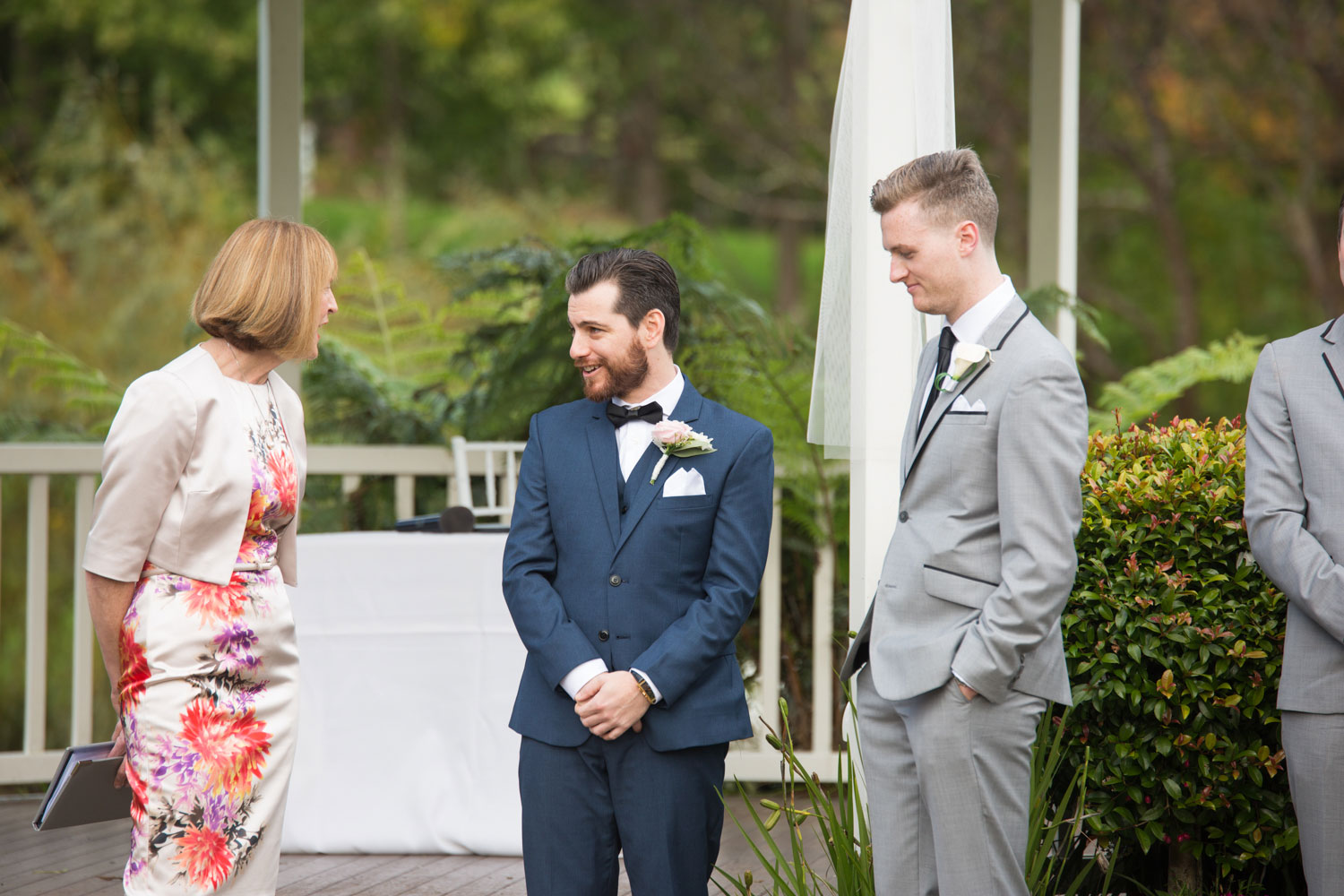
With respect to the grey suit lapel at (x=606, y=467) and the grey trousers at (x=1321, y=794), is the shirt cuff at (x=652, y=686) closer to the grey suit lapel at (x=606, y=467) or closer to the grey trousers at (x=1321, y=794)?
the grey suit lapel at (x=606, y=467)

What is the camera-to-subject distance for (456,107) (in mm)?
17688

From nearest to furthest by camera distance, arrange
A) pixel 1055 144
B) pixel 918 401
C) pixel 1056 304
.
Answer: pixel 918 401 < pixel 1056 304 < pixel 1055 144

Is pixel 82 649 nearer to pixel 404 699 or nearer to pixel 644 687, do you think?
pixel 404 699

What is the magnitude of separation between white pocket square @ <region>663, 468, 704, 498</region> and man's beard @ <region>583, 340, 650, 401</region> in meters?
0.22

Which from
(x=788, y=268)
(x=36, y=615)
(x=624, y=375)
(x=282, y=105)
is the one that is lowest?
(x=36, y=615)

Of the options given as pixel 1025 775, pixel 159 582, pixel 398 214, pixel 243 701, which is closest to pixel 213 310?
pixel 159 582

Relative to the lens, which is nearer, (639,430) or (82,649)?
(639,430)

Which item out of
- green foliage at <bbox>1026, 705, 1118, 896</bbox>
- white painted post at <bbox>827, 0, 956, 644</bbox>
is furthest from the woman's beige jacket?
green foliage at <bbox>1026, 705, 1118, 896</bbox>

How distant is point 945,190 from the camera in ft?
7.73

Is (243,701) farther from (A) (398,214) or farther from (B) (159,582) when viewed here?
(A) (398,214)

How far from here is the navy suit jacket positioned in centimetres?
260

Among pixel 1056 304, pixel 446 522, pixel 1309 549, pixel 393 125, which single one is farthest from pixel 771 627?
pixel 393 125

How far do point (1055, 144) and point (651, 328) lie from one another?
3.34 meters

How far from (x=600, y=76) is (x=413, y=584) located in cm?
1499
